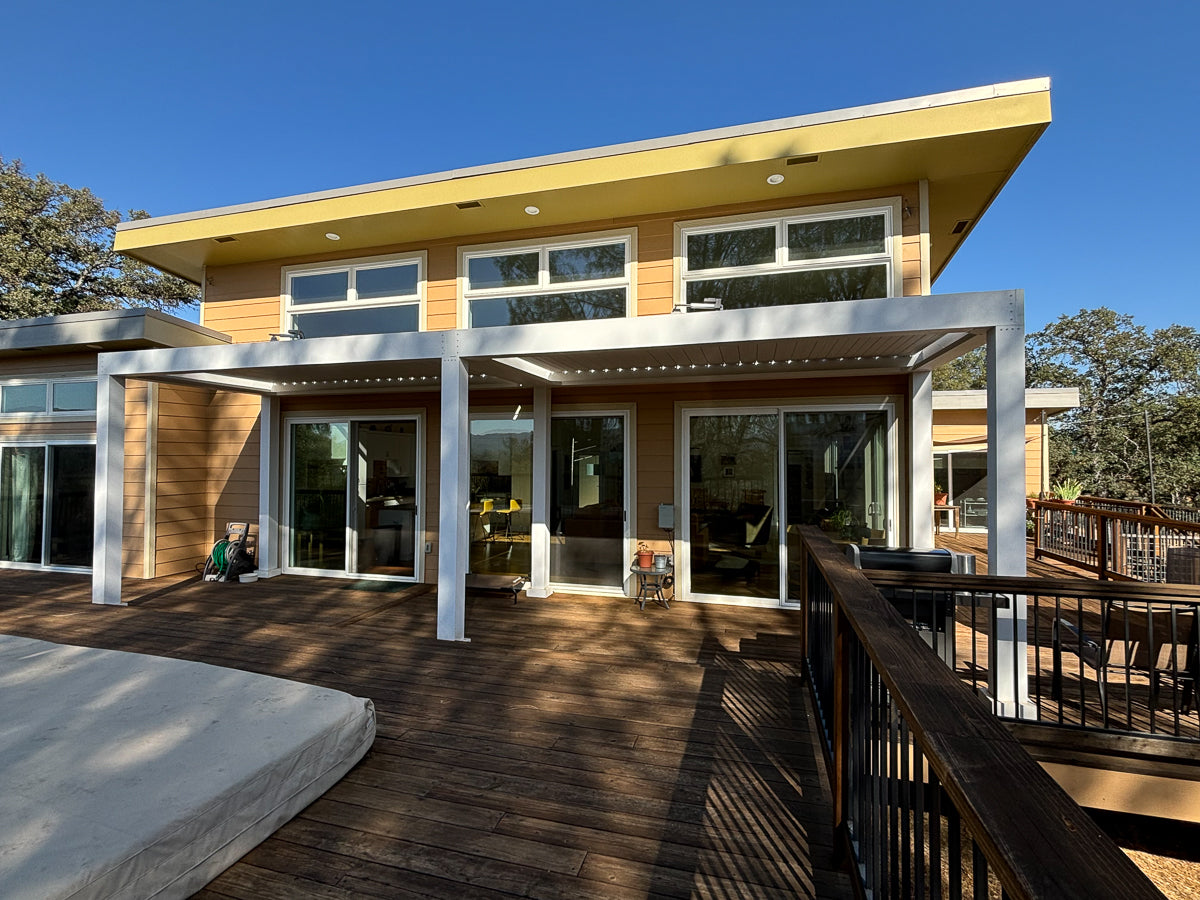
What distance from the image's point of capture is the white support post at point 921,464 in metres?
4.95

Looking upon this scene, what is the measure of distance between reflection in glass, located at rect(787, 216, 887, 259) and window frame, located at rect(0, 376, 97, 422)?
8.47m

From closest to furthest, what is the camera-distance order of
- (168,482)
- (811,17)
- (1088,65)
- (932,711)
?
(932,711) → (168,482) → (811,17) → (1088,65)

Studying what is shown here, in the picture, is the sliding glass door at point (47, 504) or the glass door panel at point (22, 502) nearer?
the sliding glass door at point (47, 504)

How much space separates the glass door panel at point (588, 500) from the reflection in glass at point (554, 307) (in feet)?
3.61

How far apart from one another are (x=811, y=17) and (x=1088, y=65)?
7341 mm

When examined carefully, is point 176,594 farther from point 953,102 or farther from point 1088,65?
point 1088,65

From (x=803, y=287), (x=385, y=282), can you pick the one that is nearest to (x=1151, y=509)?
(x=803, y=287)

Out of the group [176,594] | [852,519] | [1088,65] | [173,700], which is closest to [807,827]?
[173,700]

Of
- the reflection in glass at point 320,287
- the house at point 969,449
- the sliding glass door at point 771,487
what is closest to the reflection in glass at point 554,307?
the sliding glass door at point 771,487

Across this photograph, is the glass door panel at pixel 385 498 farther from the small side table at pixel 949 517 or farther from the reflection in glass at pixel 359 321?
the small side table at pixel 949 517

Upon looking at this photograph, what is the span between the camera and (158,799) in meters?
1.77

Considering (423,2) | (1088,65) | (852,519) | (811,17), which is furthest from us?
(1088,65)

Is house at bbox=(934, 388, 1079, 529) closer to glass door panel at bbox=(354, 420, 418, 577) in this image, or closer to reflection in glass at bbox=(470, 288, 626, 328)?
reflection in glass at bbox=(470, 288, 626, 328)

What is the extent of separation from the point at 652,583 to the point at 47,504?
783cm
